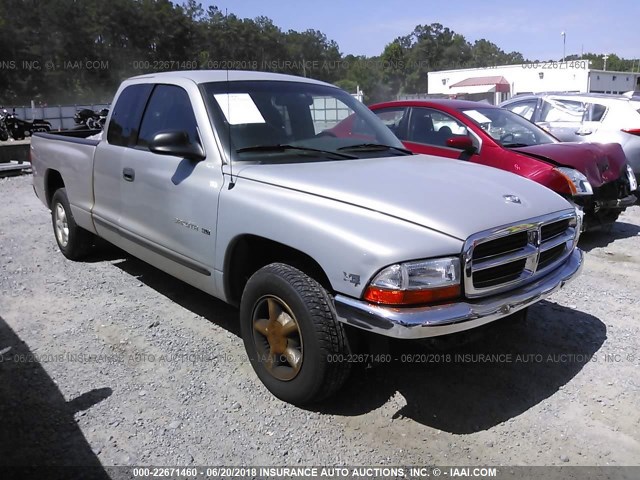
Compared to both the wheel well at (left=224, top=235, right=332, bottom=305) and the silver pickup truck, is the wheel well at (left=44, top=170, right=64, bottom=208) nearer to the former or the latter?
the silver pickup truck

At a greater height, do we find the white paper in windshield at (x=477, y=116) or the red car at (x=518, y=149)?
the white paper in windshield at (x=477, y=116)

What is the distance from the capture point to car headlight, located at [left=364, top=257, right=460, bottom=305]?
257cm

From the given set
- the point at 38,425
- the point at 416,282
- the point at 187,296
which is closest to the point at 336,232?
the point at 416,282

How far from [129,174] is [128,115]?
0.63 metres

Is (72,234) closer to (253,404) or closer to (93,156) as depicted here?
(93,156)

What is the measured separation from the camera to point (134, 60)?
47.0 meters

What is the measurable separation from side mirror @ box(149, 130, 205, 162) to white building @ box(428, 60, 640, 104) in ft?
123


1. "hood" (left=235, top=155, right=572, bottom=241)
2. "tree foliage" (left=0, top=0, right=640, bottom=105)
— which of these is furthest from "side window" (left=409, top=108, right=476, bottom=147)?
"tree foliage" (left=0, top=0, right=640, bottom=105)

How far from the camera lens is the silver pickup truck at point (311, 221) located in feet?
8.65

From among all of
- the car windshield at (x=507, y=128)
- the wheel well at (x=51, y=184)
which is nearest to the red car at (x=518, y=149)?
the car windshield at (x=507, y=128)

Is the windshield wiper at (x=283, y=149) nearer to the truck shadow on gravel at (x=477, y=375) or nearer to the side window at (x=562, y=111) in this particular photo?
the truck shadow on gravel at (x=477, y=375)

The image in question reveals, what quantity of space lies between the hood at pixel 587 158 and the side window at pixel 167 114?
3.82 m

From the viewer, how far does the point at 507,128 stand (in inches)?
269

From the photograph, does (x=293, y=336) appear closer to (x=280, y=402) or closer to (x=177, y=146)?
(x=280, y=402)
